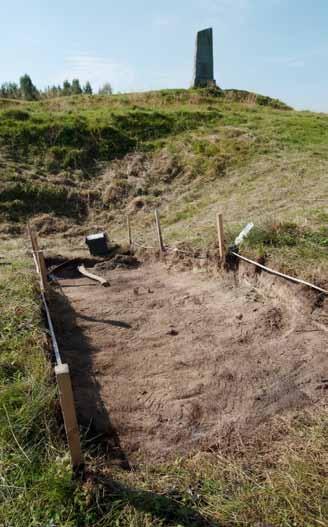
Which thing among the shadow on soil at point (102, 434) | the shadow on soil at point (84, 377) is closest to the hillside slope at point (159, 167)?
the shadow on soil at point (84, 377)

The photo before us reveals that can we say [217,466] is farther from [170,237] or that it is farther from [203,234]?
[170,237]

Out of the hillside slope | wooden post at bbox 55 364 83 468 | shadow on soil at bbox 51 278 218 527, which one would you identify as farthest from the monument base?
wooden post at bbox 55 364 83 468

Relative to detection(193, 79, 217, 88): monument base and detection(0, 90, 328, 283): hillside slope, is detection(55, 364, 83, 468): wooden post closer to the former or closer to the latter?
detection(0, 90, 328, 283): hillside slope

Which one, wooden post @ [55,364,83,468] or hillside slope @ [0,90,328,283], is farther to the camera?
hillside slope @ [0,90,328,283]

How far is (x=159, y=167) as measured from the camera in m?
13.2

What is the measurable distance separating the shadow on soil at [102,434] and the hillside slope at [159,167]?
10.3 ft

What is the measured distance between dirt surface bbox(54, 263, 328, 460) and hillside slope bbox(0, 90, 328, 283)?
2100 mm

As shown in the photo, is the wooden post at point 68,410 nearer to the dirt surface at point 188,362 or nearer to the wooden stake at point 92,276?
the dirt surface at point 188,362

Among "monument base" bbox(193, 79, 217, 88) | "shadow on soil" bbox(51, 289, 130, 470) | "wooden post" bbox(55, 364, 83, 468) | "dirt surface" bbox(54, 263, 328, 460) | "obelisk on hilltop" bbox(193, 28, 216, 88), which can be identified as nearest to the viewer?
"wooden post" bbox(55, 364, 83, 468)

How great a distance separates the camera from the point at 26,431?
265 cm

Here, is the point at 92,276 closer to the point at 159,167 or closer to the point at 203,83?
the point at 159,167

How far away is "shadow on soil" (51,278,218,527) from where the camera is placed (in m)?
2.20

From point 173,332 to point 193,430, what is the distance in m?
1.79

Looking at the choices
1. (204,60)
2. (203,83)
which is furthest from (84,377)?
(204,60)
